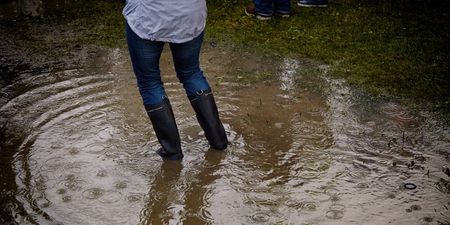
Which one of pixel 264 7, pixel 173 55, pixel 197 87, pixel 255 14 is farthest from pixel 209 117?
pixel 255 14

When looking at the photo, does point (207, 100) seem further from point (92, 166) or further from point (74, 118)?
point (74, 118)

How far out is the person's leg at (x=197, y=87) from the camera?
13.6 feet

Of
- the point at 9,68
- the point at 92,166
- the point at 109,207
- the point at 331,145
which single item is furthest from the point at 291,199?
the point at 9,68

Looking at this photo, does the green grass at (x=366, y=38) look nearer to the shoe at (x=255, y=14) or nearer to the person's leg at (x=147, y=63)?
the shoe at (x=255, y=14)

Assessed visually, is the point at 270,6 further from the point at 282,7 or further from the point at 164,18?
the point at 164,18

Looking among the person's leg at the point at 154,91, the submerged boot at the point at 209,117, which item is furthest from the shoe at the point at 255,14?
the person's leg at the point at 154,91

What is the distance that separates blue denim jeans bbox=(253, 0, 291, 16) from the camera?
7.46 meters

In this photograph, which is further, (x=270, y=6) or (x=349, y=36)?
(x=270, y=6)

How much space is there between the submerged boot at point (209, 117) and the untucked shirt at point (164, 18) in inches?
20.3

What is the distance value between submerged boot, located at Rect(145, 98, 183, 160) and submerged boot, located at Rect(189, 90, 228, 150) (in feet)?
0.68

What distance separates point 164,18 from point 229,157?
46.8 inches

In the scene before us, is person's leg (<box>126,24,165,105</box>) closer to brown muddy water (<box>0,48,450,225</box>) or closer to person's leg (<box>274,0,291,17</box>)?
brown muddy water (<box>0,48,450,225</box>)

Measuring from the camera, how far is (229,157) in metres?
4.43

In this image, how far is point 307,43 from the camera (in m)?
6.68
